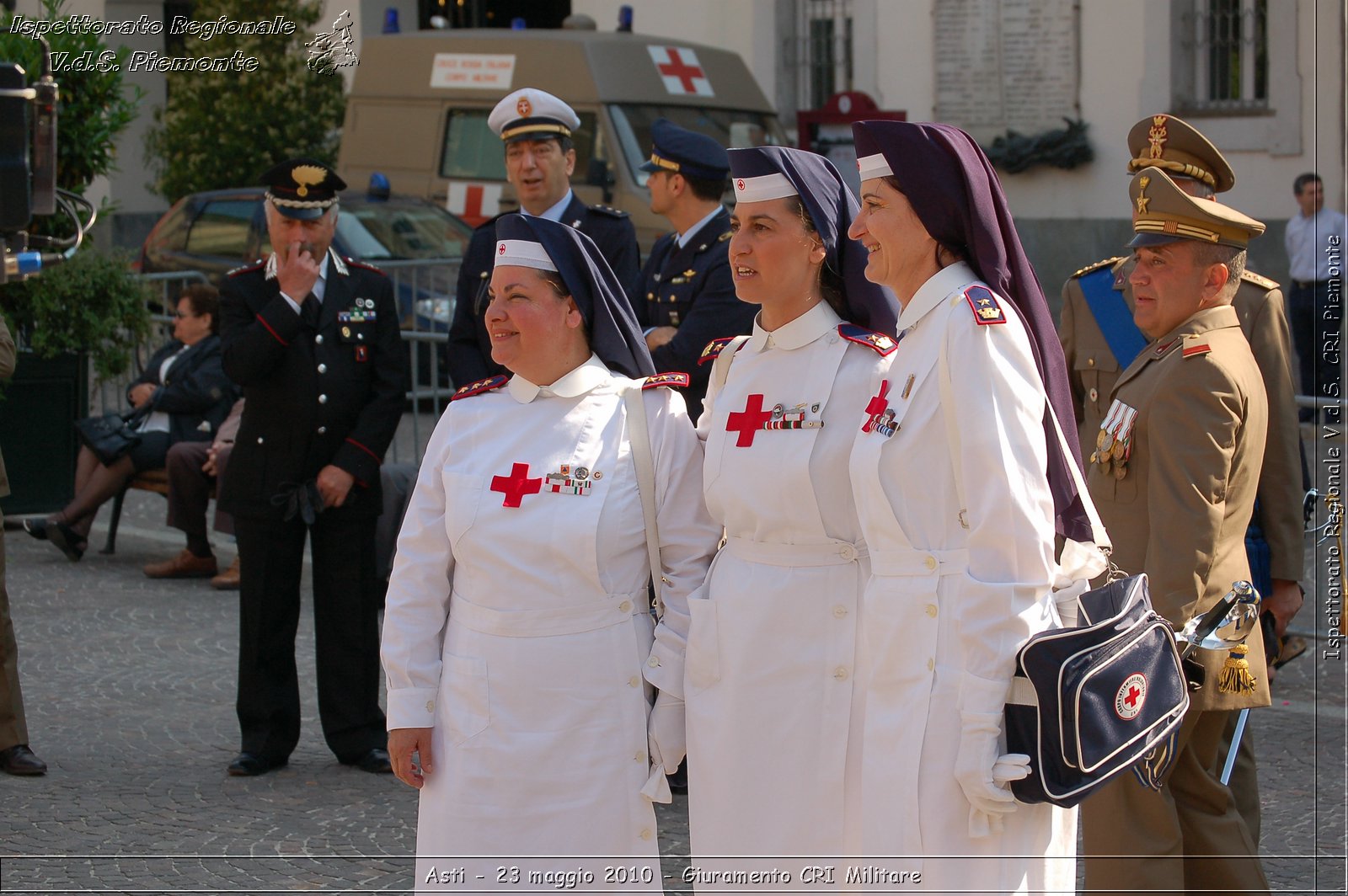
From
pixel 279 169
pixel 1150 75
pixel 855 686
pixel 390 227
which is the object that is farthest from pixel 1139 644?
pixel 1150 75

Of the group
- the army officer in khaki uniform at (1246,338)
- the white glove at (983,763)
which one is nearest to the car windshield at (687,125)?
the army officer in khaki uniform at (1246,338)

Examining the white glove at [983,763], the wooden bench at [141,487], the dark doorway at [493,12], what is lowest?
the wooden bench at [141,487]

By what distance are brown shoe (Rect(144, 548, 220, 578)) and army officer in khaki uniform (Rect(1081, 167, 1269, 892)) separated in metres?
6.29

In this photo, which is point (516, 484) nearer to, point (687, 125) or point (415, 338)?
point (415, 338)

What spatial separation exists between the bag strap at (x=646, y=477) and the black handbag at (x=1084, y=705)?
102cm

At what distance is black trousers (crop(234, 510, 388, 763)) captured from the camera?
6.10 m

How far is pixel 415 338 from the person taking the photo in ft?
33.4

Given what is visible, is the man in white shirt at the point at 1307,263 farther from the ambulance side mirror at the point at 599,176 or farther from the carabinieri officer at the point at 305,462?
the carabinieri officer at the point at 305,462

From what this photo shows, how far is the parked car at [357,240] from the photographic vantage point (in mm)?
13023

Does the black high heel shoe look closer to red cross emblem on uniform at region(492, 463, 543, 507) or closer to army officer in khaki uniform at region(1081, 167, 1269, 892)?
red cross emblem on uniform at region(492, 463, 543, 507)

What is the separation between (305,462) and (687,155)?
6.01ft

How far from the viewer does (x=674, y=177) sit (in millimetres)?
6125

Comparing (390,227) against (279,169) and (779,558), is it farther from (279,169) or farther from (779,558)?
(779,558)

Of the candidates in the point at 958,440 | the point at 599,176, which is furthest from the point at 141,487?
the point at 958,440
